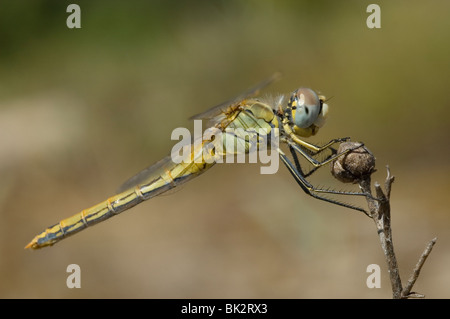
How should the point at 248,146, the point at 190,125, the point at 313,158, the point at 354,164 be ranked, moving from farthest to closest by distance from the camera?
the point at 190,125 < the point at 248,146 < the point at 313,158 < the point at 354,164

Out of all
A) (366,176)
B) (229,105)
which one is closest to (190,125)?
(229,105)

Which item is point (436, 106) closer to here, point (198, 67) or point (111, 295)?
point (198, 67)

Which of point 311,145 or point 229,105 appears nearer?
point 311,145

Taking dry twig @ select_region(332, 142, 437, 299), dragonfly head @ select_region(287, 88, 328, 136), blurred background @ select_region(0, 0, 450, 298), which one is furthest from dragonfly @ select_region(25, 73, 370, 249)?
blurred background @ select_region(0, 0, 450, 298)

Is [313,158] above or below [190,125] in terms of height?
below

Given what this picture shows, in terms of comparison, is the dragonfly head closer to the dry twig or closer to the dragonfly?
the dragonfly

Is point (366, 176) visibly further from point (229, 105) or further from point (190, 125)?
point (190, 125)

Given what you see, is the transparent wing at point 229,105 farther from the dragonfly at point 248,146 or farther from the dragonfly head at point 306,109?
the dragonfly head at point 306,109

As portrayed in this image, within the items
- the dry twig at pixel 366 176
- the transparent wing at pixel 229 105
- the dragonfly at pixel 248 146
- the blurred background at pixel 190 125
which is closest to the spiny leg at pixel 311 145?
the dragonfly at pixel 248 146
